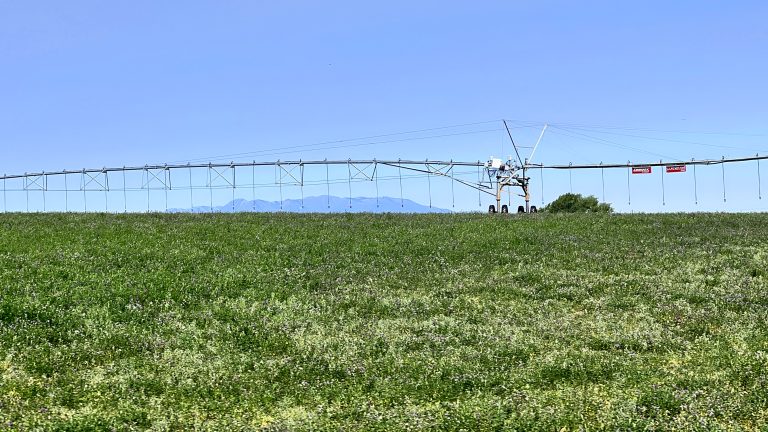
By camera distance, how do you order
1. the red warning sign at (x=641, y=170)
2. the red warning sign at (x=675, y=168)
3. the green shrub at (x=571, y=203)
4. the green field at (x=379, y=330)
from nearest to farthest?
the green field at (x=379, y=330) < the red warning sign at (x=675, y=168) < the red warning sign at (x=641, y=170) < the green shrub at (x=571, y=203)

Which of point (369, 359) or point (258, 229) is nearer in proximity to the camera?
point (369, 359)

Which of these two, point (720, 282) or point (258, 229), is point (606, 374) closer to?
point (720, 282)

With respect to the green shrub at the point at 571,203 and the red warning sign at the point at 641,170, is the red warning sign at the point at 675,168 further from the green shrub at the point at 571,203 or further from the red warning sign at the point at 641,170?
the green shrub at the point at 571,203

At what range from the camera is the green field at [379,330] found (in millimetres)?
11266

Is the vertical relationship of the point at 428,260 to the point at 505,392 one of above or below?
above

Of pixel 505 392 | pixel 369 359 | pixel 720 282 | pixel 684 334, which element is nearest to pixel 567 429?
pixel 505 392

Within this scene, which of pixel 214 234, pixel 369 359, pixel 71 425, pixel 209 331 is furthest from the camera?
pixel 214 234

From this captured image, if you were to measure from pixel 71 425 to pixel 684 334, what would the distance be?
14489 mm

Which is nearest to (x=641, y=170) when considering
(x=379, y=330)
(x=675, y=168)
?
(x=675, y=168)

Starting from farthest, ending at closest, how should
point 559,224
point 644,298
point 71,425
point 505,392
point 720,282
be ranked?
point 559,224 < point 720,282 < point 644,298 < point 505,392 < point 71,425

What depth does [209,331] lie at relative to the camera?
17344 mm

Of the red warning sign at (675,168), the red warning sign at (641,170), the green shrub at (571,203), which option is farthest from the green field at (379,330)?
the green shrub at (571,203)

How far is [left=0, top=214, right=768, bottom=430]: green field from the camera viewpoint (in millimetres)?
11266

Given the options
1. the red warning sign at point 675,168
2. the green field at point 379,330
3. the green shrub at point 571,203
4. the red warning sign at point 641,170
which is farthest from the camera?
the green shrub at point 571,203
